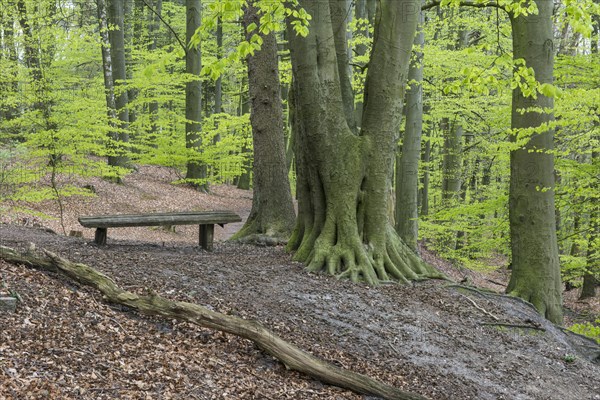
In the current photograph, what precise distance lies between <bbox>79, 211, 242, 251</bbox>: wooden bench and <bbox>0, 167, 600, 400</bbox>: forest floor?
0.27 m

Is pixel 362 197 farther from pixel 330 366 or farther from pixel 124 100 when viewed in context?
pixel 124 100

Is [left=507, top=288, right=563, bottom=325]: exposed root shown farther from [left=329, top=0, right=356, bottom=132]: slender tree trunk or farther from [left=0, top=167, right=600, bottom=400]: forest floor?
[left=329, top=0, right=356, bottom=132]: slender tree trunk

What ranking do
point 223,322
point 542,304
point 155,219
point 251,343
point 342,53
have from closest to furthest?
point 223,322
point 251,343
point 155,219
point 542,304
point 342,53

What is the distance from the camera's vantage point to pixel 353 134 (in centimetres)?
758

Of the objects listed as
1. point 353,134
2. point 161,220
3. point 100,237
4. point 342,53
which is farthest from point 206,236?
point 342,53

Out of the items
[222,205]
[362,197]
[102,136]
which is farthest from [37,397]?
[222,205]

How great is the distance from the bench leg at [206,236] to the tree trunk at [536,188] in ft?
15.7

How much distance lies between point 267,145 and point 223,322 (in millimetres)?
5775

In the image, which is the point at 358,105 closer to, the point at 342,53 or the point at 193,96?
the point at 193,96

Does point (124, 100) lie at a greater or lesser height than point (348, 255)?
greater

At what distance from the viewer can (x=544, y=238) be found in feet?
26.4

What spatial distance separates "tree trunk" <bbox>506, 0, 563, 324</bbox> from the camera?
792 cm

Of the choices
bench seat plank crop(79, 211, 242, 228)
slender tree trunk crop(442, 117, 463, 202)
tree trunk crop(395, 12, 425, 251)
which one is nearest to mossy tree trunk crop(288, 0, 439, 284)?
bench seat plank crop(79, 211, 242, 228)

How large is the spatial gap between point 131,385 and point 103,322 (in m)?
0.99
